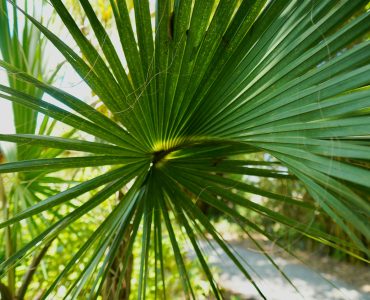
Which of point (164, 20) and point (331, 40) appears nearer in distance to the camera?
point (331, 40)

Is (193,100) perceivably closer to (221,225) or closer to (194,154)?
(194,154)

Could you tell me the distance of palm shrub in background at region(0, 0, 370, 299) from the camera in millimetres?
645

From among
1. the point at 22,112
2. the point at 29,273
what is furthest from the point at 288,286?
the point at 22,112

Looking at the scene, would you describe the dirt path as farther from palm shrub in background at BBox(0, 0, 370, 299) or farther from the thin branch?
palm shrub in background at BBox(0, 0, 370, 299)

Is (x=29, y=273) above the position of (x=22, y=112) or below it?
below

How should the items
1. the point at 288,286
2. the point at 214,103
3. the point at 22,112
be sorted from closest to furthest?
the point at 214,103, the point at 22,112, the point at 288,286

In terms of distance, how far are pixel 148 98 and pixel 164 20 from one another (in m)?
0.19

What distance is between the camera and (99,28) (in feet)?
2.58

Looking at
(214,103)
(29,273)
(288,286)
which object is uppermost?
(214,103)

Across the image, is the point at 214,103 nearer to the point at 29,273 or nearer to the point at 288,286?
the point at 29,273

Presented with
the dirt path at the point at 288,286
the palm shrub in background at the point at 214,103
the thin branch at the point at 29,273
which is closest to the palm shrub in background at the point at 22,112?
the thin branch at the point at 29,273

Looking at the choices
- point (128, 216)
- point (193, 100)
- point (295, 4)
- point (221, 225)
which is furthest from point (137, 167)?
point (221, 225)

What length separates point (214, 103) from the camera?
3.02 feet

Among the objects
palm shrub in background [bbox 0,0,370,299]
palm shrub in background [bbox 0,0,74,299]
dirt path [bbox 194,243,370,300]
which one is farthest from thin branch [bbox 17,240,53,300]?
dirt path [bbox 194,243,370,300]
